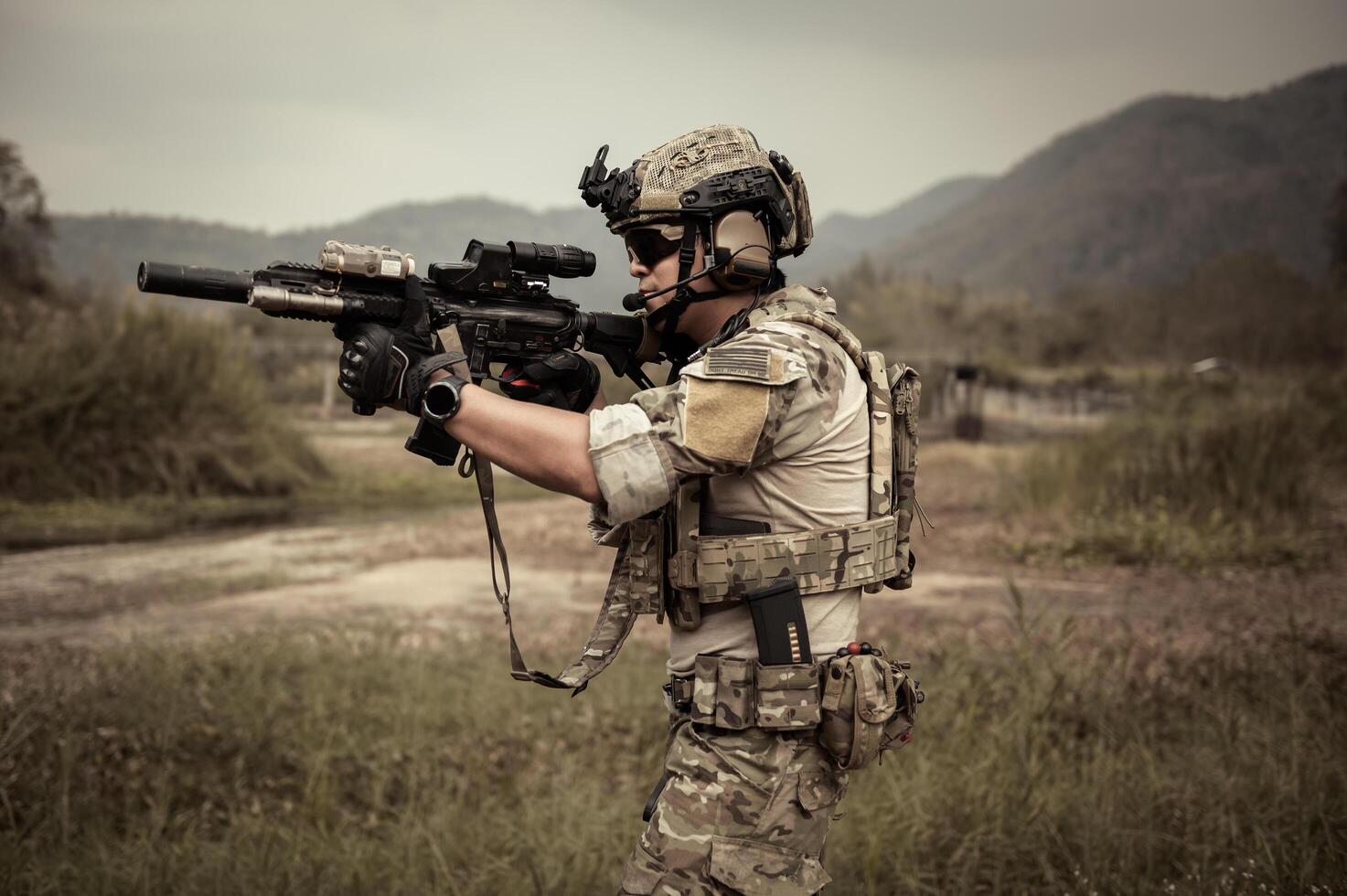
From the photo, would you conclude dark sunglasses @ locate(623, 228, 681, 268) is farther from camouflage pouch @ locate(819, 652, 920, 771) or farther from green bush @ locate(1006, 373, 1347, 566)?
green bush @ locate(1006, 373, 1347, 566)

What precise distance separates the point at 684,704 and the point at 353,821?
265 cm

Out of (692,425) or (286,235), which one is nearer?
(692,425)

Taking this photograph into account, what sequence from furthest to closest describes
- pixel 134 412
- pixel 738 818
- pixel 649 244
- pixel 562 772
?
pixel 134 412 < pixel 562 772 < pixel 649 244 < pixel 738 818

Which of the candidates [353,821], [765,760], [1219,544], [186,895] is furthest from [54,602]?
[1219,544]

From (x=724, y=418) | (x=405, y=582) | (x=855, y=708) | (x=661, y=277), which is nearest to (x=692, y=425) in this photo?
(x=724, y=418)

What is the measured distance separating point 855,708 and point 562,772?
115 inches

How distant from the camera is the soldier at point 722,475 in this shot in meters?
2.14

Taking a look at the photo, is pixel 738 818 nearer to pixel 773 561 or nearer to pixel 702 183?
pixel 773 561

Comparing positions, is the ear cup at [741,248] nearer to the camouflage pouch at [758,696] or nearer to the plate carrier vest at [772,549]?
the plate carrier vest at [772,549]

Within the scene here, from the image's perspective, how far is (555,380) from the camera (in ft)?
8.77

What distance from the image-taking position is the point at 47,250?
22.5m

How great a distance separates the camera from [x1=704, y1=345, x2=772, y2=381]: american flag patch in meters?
2.13

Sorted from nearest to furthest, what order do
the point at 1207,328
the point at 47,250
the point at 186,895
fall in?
the point at 186,895 < the point at 47,250 < the point at 1207,328

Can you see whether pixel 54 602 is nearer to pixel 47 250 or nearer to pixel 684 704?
pixel 684 704
